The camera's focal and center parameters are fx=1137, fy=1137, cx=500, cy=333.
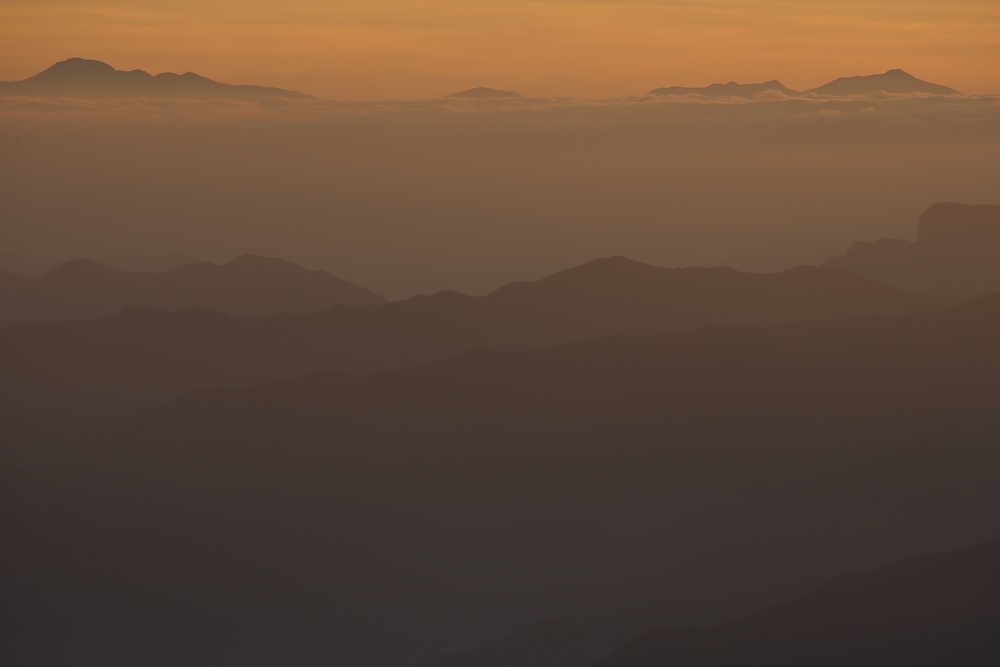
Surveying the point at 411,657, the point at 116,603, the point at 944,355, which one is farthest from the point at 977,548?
the point at 116,603

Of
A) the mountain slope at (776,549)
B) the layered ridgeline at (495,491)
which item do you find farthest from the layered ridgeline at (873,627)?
the layered ridgeline at (495,491)

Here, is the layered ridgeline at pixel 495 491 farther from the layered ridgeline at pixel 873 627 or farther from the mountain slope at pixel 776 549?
the layered ridgeline at pixel 873 627

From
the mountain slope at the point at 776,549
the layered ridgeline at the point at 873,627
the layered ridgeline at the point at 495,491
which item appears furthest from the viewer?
the layered ridgeline at the point at 495,491

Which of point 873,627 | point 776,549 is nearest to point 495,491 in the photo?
point 776,549

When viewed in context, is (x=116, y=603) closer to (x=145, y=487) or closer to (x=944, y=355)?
(x=145, y=487)

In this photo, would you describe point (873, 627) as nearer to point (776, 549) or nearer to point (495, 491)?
point (776, 549)
